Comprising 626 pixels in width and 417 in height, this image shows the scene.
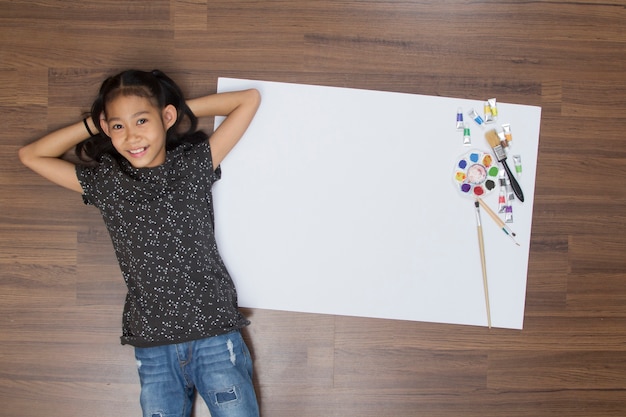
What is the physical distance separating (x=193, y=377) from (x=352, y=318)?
0.32 meters

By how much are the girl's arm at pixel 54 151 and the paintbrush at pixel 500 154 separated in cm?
75

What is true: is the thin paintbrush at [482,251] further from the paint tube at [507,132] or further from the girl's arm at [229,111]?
the girl's arm at [229,111]

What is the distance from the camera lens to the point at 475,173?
3.46 feet

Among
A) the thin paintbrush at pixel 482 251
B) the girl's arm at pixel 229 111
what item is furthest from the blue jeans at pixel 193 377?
the thin paintbrush at pixel 482 251

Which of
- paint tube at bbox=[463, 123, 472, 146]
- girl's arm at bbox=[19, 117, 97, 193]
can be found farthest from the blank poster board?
girl's arm at bbox=[19, 117, 97, 193]

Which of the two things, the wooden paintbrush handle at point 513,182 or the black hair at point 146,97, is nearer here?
the black hair at point 146,97

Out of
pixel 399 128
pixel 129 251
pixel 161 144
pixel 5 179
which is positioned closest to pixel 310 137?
pixel 399 128

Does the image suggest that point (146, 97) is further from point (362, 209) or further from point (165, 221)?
point (362, 209)

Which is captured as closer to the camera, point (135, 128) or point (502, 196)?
point (135, 128)

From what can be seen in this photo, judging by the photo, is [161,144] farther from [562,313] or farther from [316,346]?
[562,313]

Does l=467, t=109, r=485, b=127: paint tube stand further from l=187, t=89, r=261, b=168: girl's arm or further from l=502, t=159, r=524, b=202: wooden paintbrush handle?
l=187, t=89, r=261, b=168: girl's arm

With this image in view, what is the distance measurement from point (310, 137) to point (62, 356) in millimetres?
648

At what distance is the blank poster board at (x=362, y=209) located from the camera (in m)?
1.04

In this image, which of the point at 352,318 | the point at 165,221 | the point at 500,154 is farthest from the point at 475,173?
the point at 165,221
